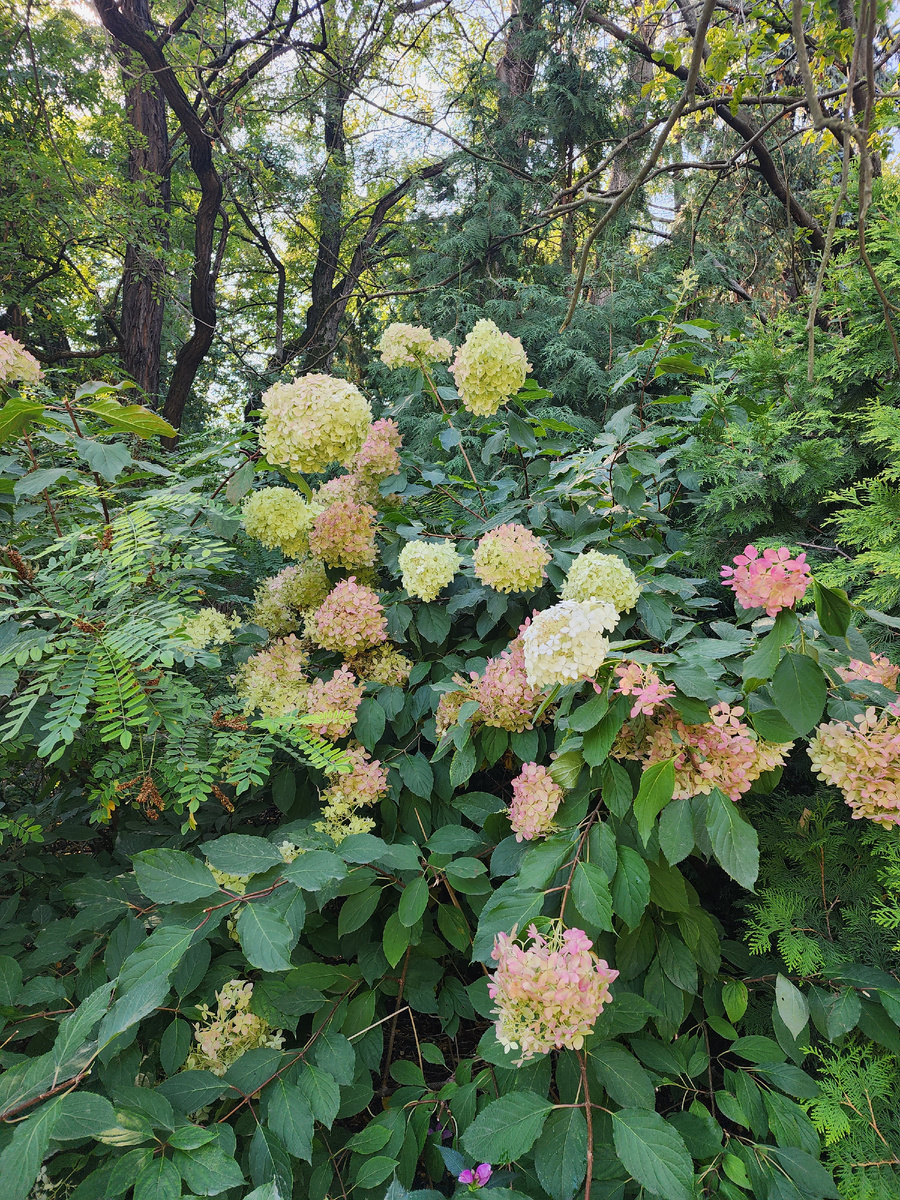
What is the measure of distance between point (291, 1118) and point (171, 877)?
44 centimetres

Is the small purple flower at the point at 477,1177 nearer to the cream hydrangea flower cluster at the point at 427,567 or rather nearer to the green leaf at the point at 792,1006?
the green leaf at the point at 792,1006

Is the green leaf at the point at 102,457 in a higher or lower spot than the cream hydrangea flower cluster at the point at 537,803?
higher

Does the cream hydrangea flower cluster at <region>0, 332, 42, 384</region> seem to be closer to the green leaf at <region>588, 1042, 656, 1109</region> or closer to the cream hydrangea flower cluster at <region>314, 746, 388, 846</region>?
the cream hydrangea flower cluster at <region>314, 746, 388, 846</region>

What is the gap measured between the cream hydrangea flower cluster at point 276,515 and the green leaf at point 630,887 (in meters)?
1.17

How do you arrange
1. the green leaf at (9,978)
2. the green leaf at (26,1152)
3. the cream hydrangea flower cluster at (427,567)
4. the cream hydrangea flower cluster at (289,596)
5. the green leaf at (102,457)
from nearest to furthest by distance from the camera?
1. the green leaf at (26,1152)
2. the green leaf at (9,978)
3. the green leaf at (102,457)
4. the cream hydrangea flower cluster at (427,567)
5. the cream hydrangea flower cluster at (289,596)

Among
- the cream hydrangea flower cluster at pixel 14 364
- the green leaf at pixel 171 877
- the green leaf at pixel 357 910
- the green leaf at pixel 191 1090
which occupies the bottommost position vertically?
the green leaf at pixel 191 1090

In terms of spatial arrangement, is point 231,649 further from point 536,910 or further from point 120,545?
point 536,910

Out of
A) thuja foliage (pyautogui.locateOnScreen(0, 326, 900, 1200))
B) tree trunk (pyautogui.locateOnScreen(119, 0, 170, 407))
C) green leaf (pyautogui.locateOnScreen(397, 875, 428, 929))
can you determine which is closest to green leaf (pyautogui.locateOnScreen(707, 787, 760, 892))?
thuja foliage (pyautogui.locateOnScreen(0, 326, 900, 1200))

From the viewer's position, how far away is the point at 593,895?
0.96 m

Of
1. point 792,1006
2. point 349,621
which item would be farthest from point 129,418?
point 792,1006

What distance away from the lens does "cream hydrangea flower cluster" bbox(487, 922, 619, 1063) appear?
0.86m

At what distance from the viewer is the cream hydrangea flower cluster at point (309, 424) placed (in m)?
1.59

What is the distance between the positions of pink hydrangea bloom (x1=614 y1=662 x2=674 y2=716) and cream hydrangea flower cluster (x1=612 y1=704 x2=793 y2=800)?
8cm

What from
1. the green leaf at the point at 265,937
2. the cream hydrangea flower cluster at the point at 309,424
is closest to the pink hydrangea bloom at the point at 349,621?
the cream hydrangea flower cluster at the point at 309,424
